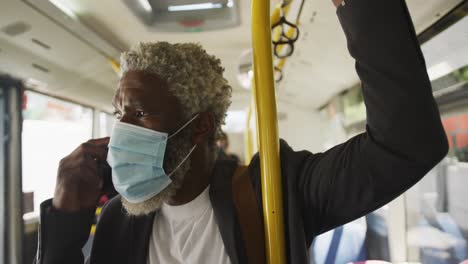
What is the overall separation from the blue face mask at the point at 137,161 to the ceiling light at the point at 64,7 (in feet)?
3.52

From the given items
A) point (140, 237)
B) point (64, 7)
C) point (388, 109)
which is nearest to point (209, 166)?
point (140, 237)

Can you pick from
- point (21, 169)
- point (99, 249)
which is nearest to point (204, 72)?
point (99, 249)

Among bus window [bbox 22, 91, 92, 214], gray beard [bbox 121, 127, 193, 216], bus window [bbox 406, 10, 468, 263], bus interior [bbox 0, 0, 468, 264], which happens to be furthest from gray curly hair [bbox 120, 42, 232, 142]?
bus window [bbox 406, 10, 468, 263]

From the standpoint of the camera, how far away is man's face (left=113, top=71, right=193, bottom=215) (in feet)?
4.03

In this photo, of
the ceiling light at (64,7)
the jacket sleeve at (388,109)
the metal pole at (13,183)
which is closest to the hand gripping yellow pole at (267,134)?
the jacket sleeve at (388,109)

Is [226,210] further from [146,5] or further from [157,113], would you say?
[146,5]

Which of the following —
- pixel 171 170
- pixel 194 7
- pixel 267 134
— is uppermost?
pixel 194 7

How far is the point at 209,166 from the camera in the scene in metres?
1.36

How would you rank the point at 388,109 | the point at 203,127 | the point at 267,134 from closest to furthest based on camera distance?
the point at 388,109 < the point at 267,134 < the point at 203,127

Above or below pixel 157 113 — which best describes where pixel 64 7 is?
above

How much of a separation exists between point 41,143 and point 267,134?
1938mm

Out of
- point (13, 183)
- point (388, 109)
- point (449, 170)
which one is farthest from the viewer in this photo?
point (13, 183)

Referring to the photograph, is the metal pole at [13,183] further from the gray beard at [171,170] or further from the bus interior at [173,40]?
the gray beard at [171,170]

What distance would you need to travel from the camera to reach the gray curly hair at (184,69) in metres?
1.28
